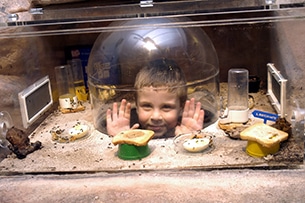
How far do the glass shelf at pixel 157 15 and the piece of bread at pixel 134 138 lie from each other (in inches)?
10.8

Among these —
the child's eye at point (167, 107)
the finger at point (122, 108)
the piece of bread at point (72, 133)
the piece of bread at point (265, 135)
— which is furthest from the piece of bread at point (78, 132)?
the piece of bread at point (265, 135)

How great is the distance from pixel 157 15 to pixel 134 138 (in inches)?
11.7

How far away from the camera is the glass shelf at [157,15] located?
1.02 m

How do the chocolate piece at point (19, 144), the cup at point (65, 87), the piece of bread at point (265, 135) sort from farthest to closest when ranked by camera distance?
the cup at point (65, 87)
the chocolate piece at point (19, 144)
the piece of bread at point (265, 135)

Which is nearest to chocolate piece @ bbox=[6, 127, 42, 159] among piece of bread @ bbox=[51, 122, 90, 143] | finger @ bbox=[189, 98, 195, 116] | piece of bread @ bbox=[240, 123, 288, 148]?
piece of bread @ bbox=[51, 122, 90, 143]

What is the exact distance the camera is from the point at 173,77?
119cm

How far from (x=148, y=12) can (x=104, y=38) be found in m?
0.28

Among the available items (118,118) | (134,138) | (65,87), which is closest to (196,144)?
(134,138)

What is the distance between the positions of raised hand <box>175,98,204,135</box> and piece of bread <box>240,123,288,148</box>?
22cm

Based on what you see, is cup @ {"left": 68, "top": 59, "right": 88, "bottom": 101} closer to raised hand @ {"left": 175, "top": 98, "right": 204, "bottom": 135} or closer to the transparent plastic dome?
the transparent plastic dome

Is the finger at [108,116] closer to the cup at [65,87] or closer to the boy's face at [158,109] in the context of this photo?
the boy's face at [158,109]

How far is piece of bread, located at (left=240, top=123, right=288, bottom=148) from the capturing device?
38.5 inches

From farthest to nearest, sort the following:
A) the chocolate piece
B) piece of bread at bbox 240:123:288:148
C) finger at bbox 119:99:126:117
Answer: finger at bbox 119:99:126:117 < the chocolate piece < piece of bread at bbox 240:123:288:148

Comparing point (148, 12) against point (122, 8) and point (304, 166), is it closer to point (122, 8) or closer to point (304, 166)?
point (122, 8)
